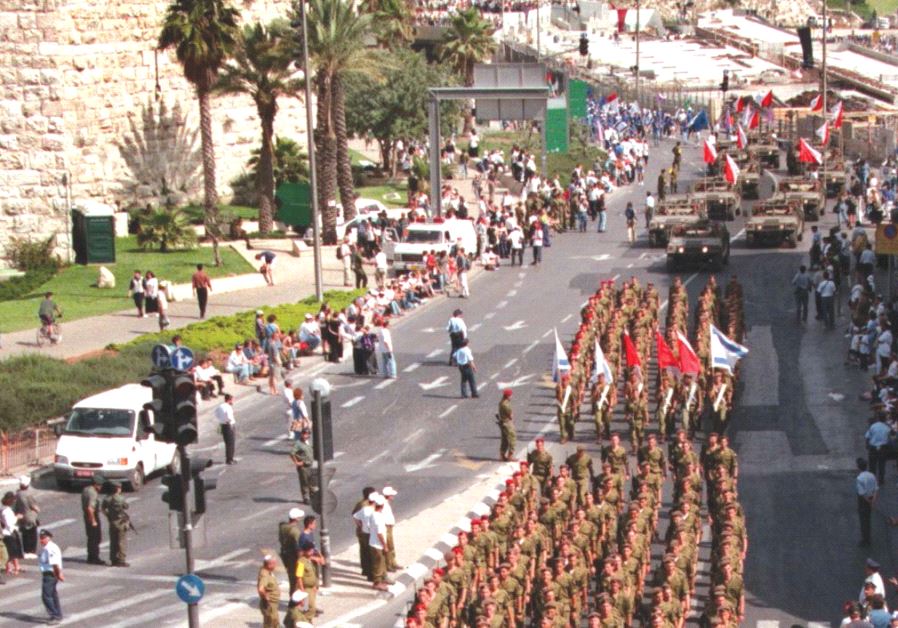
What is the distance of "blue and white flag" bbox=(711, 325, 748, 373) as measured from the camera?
3553cm

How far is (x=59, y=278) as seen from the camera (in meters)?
53.8

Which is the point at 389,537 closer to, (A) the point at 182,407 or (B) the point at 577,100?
(A) the point at 182,407

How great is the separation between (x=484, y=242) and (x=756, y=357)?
15.3 m

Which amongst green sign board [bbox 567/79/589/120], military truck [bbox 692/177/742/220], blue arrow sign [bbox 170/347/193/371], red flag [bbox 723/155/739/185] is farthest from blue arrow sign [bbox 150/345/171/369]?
green sign board [bbox 567/79/589/120]

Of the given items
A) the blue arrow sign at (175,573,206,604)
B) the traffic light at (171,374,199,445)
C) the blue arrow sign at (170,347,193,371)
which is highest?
the blue arrow sign at (170,347,193,371)

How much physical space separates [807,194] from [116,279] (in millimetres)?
21598

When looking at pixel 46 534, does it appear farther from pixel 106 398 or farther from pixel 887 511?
pixel 887 511

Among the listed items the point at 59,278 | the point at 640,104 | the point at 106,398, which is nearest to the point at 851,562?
the point at 106,398

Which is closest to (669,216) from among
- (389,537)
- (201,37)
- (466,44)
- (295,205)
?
(295,205)

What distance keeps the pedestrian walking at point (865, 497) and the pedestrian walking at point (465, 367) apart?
38.2 feet

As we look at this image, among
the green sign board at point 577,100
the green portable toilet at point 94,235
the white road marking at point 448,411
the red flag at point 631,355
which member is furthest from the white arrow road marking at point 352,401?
the green sign board at point 577,100

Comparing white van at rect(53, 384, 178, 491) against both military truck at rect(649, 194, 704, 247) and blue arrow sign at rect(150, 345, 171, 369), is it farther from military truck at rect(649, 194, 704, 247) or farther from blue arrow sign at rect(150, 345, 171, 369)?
military truck at rect(649, 194, 704, 247)

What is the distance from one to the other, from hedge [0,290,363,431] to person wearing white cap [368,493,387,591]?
37.1 feet

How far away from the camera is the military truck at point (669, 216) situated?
57.5 m
